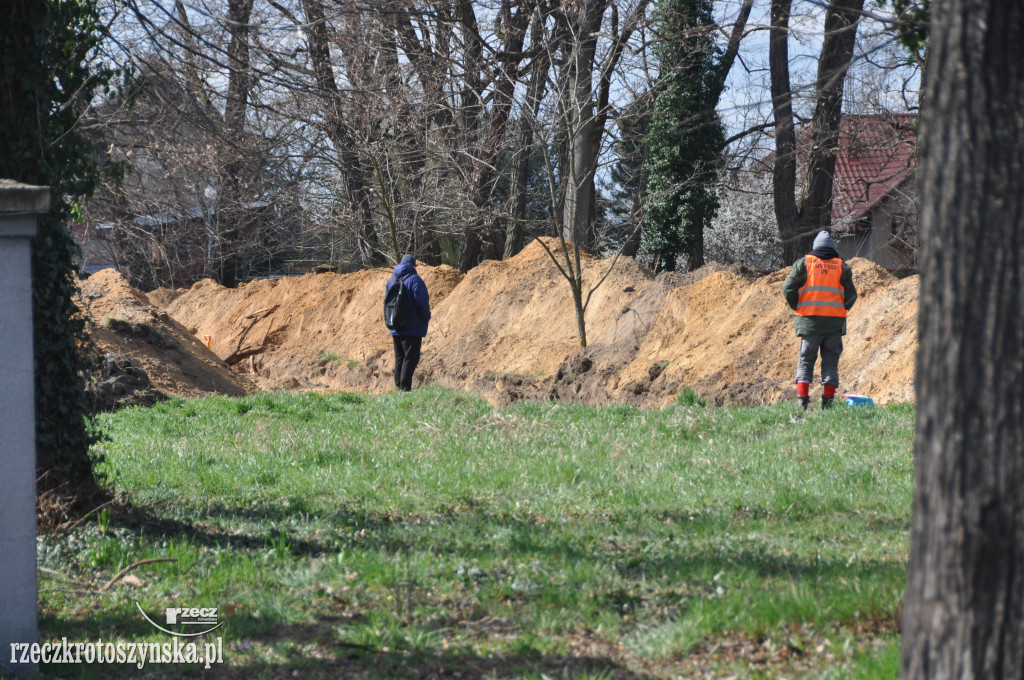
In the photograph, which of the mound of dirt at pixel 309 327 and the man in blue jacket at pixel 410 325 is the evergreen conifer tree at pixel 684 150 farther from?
the man in blue jacket at pixel 410 325

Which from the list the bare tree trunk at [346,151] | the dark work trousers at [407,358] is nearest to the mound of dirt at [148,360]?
the dark work trousers at [407,358]

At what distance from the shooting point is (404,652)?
3662 millimetres

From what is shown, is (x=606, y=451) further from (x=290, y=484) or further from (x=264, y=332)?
(x=264, y=332)

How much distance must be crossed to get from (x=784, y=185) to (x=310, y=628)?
20.6 metres

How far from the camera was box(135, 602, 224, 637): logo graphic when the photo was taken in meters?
3.99

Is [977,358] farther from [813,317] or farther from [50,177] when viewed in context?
[813,317]

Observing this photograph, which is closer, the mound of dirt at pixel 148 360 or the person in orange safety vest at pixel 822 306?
the person in orange safety vest at pixel 822 306

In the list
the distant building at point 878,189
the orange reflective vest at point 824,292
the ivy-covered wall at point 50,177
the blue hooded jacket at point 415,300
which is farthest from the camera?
the distant building at point 878,189

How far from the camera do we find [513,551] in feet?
16.1

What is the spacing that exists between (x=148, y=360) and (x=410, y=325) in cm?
534

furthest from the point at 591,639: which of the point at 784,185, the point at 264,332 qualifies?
the point at 264,332

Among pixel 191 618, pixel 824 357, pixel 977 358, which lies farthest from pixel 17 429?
pixel 824 357

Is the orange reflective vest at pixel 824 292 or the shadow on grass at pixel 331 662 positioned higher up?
the orange reflective vest at pixel 824 292

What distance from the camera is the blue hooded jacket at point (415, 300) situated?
13.3m
